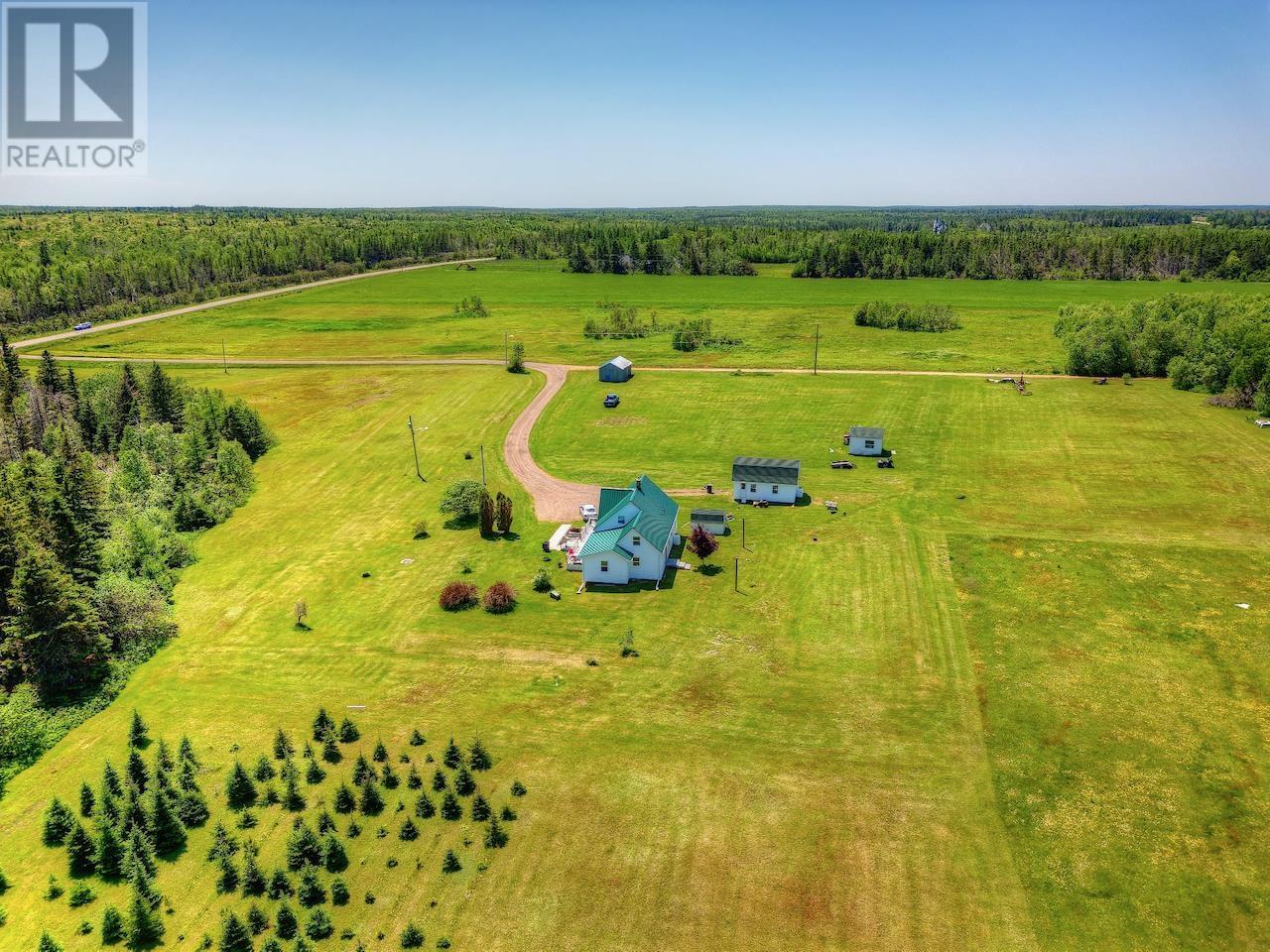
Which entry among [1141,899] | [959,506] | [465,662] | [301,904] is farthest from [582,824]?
[959,506]

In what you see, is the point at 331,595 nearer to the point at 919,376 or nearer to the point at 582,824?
the point at 582,824

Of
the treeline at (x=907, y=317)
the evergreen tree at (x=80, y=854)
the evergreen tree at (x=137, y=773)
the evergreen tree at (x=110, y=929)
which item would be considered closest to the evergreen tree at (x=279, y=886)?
the evergreen tree at (x=110, y=929)

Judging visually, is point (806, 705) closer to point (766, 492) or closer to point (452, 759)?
point (452, 759)

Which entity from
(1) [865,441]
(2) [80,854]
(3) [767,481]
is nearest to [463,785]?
(2) [80,854]

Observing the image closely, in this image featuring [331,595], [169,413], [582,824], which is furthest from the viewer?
[169,413]

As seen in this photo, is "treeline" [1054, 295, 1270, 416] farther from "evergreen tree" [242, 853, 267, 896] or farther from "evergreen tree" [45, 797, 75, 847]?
"evergreen tree" [45, 797, 75, 847]
